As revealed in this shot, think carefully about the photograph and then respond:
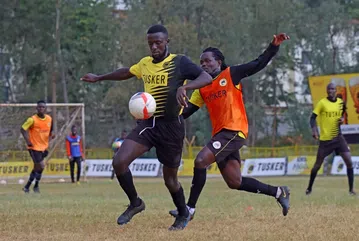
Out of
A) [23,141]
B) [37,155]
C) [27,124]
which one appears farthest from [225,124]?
[23,141]

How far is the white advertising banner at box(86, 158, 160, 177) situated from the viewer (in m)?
37.3

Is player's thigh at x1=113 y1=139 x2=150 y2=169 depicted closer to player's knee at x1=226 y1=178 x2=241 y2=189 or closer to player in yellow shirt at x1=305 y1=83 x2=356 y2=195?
player's knee at x1=226 y1=178 x2=241 y2=189

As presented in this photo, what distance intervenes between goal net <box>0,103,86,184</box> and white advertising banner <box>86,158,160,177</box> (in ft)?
19.2

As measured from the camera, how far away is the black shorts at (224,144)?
1008 centimetres

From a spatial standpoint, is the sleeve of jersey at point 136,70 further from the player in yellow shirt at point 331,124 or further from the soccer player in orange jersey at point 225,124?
the player in yellow shirt at point 331,124

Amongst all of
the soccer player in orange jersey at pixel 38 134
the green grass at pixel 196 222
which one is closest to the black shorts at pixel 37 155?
the soccer player in orange jersey at pixel 38 134

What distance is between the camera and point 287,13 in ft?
160

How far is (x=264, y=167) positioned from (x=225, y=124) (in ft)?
89.1

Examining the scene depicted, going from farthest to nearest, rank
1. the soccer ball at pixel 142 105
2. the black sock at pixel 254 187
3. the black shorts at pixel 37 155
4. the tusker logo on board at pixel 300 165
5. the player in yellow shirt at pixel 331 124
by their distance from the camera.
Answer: the tusker logo on board at pixel 300 165
the black shorts at pixel 37 155
the player in yellow shirt at pixel 331 124
the black sock at pixel 254 187
the soccer ball at pixel 142 105

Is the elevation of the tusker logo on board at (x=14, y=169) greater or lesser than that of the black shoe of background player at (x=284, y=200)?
lesser

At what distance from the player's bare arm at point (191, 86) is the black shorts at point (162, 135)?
617mm

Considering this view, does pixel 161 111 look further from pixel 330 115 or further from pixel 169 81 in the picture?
pixel 330 115

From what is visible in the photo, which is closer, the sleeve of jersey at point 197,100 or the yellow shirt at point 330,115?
the sleeve of jersey at point 197,100

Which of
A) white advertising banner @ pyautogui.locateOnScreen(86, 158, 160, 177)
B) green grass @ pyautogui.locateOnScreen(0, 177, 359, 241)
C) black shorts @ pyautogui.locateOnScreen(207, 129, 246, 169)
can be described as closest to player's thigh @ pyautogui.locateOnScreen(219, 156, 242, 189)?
black shorts @ pyautogui.locateOnScreen(207, 129, 246, 169)
